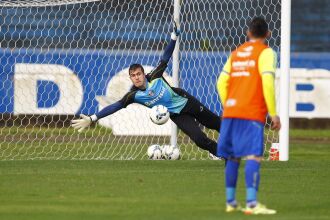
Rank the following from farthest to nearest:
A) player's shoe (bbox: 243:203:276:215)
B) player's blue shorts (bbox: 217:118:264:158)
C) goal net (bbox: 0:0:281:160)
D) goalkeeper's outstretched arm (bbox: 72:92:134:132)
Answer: goal net (bbox: 0:0:281:160) → goalkeeper's outstretched arm (bbox: 72:92:134:132) → player's blue shorts (bbox: 217:118:264:158) → player's shoe (bbox: 243:203:276:215)

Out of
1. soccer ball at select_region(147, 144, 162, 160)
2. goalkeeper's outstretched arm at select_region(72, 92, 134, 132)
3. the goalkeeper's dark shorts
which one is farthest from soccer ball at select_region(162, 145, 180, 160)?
goalkeeper's outstretched arm at select_region(72, 92, 134, 132)

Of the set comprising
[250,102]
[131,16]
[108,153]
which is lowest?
[108,153]

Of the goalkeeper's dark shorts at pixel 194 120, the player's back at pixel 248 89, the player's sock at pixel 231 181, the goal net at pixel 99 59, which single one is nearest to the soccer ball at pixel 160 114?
the goalkeeper's dark shorts at pixel 194 120

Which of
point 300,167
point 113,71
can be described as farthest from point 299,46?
point 300,167

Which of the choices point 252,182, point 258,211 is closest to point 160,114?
point 252,182

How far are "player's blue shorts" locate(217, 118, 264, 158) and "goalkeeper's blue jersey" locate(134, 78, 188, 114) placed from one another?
17.6ft

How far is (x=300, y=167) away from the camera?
15.0 meters

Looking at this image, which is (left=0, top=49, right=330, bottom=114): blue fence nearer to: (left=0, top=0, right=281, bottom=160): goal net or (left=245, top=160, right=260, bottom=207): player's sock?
(left=0, top=0, right=281, bottom=160): goal net

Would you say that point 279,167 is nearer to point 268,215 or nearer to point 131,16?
point 268,215

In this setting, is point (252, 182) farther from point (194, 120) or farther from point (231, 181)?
point (194, 120)

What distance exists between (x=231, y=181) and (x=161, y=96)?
5.47 meters

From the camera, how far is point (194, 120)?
49.2 feet

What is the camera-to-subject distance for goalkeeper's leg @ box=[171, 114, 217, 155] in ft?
48.1

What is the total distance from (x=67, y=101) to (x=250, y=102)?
42.4ft
